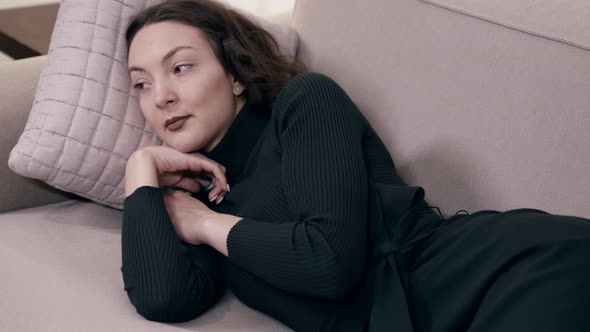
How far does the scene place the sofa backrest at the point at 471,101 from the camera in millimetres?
1091

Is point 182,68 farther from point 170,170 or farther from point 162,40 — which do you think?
point 170,170

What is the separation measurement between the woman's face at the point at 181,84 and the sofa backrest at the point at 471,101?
0.31 m

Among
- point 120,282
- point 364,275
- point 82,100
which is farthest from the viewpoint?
point 82,100

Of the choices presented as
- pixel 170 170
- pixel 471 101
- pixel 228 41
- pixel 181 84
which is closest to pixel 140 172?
pixel 170 170

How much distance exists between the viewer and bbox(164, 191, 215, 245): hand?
46.7 inches

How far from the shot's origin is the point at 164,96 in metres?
1.26

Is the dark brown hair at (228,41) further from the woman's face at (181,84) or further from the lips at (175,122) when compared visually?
the lips at (175,122)

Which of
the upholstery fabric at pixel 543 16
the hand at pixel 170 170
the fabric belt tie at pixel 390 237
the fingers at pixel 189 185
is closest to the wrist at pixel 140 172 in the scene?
the hand at pixel 170 170

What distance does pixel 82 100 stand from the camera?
52.7 inches

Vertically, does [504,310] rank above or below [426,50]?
below

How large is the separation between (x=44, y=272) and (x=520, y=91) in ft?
3.07

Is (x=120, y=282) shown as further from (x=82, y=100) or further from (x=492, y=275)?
(x=492, y=275)

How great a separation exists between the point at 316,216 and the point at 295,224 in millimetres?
44

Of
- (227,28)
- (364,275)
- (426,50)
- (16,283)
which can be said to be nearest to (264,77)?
(227,28)
